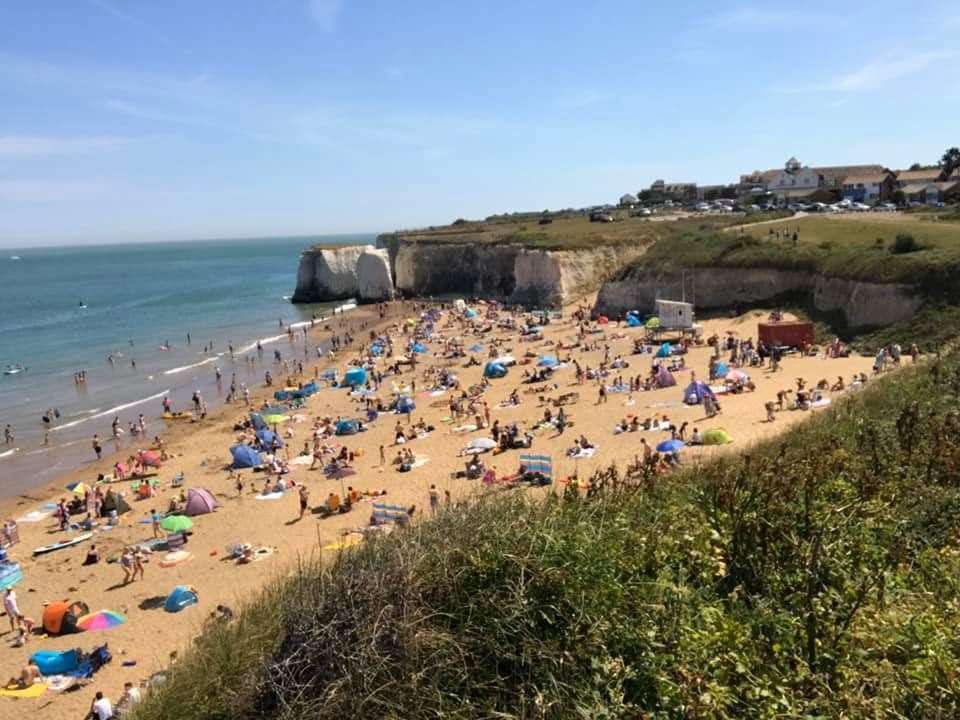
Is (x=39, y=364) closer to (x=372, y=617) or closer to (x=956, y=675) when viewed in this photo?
(x=372, y=617)

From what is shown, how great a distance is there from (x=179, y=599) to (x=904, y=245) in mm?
32618

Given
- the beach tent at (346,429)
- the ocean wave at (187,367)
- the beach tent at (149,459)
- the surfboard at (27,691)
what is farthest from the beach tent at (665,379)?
the ocean wave at (187,367)

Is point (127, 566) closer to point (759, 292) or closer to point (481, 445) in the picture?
point (481, 445)

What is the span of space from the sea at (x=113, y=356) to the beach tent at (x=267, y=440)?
6.93m

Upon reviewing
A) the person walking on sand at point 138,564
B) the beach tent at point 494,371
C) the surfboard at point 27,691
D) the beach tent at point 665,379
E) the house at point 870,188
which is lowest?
the surfboard at point 27,691

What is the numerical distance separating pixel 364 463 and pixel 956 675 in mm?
20508

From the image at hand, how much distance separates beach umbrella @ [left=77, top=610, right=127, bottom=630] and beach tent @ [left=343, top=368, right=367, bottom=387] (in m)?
21.1

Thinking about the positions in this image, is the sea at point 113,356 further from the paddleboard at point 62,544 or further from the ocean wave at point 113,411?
the paddleboard at point 62,544

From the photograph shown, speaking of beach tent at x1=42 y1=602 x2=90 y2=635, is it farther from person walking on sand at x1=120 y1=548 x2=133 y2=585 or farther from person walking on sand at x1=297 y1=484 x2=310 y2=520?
person walking on sand at x1=297 y1=484 x2=310 y2=520

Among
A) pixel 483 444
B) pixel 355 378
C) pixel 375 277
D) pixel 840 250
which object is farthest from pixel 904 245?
pixel 375 277

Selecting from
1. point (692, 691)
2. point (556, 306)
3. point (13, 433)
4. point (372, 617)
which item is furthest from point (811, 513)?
point (556, 306)

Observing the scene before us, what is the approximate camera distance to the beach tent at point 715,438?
19672 mm

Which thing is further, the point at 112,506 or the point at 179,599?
the point at 112,506

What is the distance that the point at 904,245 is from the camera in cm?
3291
